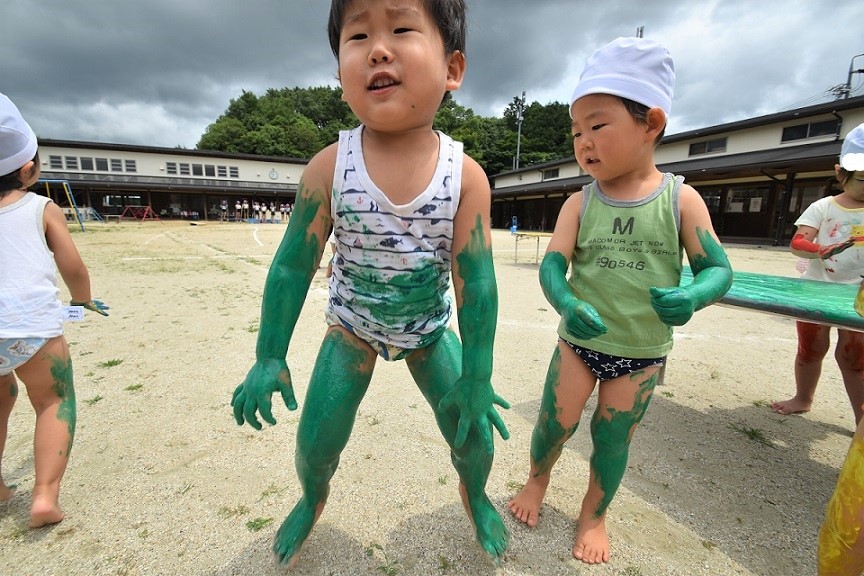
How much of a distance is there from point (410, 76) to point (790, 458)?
3.07m

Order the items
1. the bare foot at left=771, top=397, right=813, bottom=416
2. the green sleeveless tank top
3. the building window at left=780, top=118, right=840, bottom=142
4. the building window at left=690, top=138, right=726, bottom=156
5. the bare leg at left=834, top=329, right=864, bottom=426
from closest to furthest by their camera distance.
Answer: the green sleeveless tank top
the bare leg at left=834, top=329, right=864, bottom=426
the bare foot at left=771, top=397, right=813, bottom=416
the building window at left=780, top=118, right=840, bottom=142
the building window at left=690, top=138, right=726, bottom=156

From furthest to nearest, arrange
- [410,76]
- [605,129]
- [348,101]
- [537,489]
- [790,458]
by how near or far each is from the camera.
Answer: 1. [790,458]
2. [537,489]
3. [605,129]
4. [348,101]
5. [410,76]

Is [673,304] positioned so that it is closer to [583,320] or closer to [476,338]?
[583,320]

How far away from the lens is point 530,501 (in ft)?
6.64

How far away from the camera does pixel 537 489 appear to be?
2.04m

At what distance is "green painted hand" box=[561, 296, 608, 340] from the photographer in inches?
53.2

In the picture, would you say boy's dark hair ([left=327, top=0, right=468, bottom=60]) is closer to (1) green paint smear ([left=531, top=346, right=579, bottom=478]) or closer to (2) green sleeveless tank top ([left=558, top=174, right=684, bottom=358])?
(2) green sleeveless tank top ([left=558, top=174, right=684, bottom=358])

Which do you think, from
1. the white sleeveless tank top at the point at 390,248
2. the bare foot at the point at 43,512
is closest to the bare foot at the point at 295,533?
the white sleeveless tank top at the point at 390,248

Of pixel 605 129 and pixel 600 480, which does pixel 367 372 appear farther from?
pixel 605 129

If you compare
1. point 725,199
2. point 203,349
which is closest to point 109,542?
point 203,349

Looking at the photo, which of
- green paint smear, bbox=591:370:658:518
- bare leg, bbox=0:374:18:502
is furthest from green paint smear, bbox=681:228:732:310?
bare leg, bbox=0:374:18:502

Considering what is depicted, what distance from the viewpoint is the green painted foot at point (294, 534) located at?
5.30ft

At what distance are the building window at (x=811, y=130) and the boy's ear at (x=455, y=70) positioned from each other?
69.6 feet

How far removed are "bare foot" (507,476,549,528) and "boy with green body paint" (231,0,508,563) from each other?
0.59 metres
